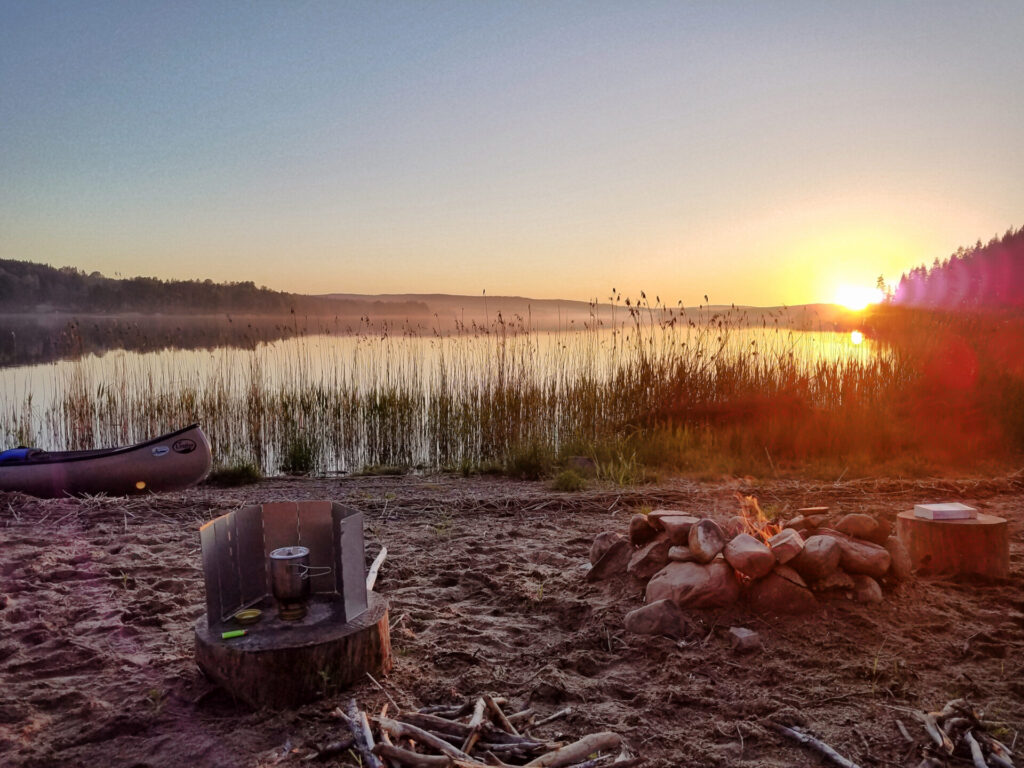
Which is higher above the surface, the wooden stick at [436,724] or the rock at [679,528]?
the rock at [679,528]

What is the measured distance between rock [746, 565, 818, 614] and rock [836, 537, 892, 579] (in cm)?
24

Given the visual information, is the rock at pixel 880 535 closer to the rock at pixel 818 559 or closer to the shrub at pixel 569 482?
the rock at pixel 818 559

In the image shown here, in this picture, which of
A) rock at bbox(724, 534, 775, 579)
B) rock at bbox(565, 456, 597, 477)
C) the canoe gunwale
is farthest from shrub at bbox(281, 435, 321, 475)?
rock at bbox(724, 534, 775, 579)

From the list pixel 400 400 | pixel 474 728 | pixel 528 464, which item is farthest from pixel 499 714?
pixel 400 400

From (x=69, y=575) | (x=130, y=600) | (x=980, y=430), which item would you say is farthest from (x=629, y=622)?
(x=980, y=430)

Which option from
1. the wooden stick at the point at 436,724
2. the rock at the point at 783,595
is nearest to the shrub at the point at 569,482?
the rock at the point at 783,595

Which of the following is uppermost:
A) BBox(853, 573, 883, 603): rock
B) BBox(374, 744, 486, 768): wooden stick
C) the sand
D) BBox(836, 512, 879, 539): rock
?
BBox(836, 512, 879, 539): rock

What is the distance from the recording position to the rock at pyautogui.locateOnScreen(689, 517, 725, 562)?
3.29 metres

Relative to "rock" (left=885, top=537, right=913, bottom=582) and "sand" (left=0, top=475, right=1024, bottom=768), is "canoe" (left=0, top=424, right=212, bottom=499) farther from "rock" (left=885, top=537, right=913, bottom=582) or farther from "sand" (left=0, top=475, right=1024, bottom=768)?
"rock" (left=885, top=537, right=913, bottom=582)

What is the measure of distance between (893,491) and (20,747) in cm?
536

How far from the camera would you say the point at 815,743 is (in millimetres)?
2283

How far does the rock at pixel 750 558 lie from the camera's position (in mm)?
3229

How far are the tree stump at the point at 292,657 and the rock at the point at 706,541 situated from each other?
1392mm

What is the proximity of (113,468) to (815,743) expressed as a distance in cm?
565
